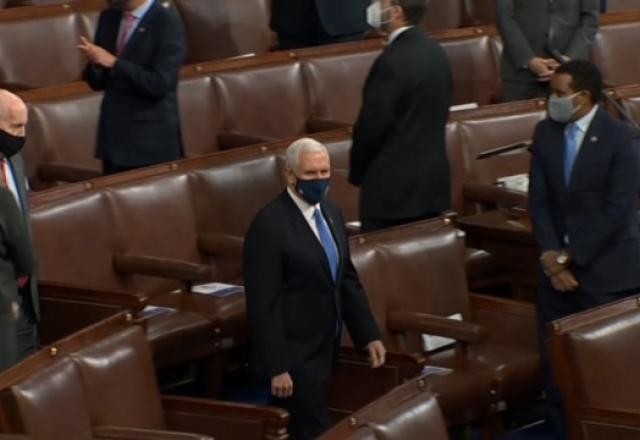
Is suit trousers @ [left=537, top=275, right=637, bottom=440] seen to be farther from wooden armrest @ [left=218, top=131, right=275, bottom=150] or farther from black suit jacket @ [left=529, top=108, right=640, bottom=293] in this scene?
wooden armrest @ [left=218, top=131, right=275, bottom=150]

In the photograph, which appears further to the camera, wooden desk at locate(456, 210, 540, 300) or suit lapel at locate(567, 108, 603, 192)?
wooden desk at locate(456, 210, 540, 300)

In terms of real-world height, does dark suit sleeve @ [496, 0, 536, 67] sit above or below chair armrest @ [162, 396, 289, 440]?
above

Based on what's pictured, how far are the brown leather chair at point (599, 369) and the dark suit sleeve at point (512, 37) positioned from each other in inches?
76.3

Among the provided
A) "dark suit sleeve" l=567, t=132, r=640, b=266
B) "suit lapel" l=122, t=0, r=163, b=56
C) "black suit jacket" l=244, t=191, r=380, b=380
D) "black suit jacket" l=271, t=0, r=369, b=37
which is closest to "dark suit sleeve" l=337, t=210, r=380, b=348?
"black suit jacket" l=244, t=191, r=380, b=380

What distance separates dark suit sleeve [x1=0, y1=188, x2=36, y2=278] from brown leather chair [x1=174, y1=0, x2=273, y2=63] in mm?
2991

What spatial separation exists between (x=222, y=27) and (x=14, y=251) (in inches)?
121

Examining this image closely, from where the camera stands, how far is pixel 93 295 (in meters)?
4.38

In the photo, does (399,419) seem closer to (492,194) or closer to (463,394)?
(463,394)

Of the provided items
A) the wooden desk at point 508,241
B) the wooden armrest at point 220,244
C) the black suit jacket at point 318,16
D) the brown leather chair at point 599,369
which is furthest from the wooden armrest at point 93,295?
the black suit jacket at point 318,16

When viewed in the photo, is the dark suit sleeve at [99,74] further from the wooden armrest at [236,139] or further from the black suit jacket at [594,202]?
the black suit jacket at [594,202]

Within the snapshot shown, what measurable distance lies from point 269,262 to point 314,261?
0.41ft

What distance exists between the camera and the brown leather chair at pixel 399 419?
3406 mm

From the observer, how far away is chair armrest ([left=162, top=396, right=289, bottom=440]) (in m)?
3.86

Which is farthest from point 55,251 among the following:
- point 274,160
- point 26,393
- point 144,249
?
point 26,393
